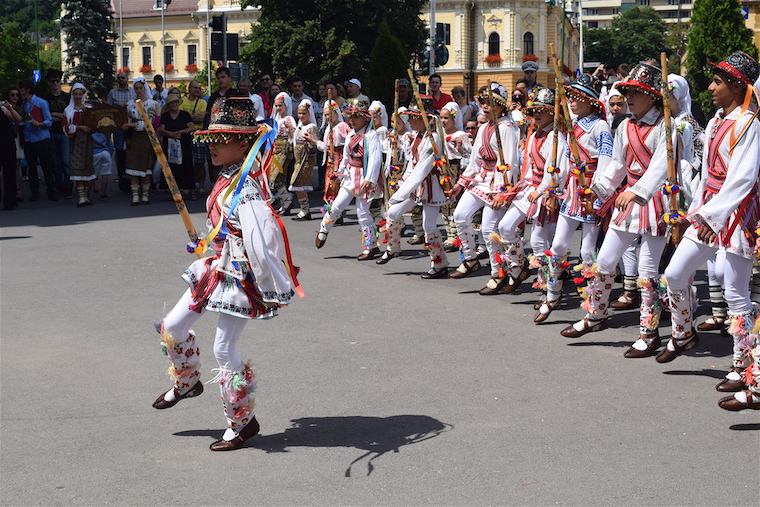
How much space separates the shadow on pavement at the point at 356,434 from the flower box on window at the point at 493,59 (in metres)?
87.4

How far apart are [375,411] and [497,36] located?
88274mm

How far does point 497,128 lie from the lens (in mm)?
11172

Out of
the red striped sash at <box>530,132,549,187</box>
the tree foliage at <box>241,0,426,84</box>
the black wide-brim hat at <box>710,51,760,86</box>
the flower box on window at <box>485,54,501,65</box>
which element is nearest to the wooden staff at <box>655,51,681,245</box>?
the black wide-brim hat at <box>710,51,760,86</box>

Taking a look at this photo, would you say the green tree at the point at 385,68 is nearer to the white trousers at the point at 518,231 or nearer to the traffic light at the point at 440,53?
the traffic light at the point at 440,53

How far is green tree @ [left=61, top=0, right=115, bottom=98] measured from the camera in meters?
77.2

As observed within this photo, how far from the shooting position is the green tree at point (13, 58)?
64812 mm

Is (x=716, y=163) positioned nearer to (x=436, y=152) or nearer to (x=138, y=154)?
(x=436, y=152)

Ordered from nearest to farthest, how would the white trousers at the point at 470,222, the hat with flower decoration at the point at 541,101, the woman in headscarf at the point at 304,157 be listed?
the hat with flower decoration at the point at 541,101
the white trousers at the point at 470,222
the woman in headscarf at the point at 304,157

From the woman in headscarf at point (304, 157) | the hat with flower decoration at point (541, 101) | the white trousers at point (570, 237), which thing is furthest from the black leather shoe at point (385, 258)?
the woman in headscarf at point (304, 157)

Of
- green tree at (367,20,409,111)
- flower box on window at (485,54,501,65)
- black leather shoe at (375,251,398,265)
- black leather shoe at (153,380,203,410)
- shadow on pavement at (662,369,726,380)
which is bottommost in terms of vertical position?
shadow on pavement at (662,369,726,380)

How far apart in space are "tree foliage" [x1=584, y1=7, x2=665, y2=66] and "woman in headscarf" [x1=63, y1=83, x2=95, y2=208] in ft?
352

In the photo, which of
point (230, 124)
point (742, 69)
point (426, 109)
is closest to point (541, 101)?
point (426, 109)

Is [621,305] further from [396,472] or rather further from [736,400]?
[396,472]

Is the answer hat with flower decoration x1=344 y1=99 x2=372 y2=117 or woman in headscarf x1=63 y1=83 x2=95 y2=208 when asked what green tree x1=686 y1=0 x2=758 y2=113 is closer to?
woman in headscarf x1=63 y1=83 x2=95 y2=208
